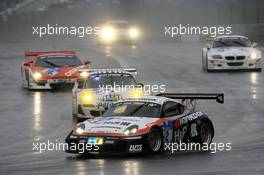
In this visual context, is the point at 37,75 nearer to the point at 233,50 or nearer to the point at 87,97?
the point at 233,50

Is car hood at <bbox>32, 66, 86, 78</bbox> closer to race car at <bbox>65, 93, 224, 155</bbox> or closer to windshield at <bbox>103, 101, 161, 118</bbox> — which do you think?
race car at <bbox>65, 93, 224, 155</bbox>

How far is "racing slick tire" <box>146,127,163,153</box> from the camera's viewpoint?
1603 centimetres

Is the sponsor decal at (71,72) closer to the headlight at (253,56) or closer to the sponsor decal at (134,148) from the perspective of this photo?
the headlight at (253,56)

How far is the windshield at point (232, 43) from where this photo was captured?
119 ft

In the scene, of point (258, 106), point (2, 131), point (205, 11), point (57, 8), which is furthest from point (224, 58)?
point (57, 8)

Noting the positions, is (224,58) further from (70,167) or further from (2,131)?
(70,167)

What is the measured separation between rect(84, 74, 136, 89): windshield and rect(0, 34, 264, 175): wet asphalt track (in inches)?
37.3

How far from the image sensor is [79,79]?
23.3 meters

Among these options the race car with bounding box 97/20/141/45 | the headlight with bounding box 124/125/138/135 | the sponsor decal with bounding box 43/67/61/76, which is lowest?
the headlight with bounding box 124/125/138/135

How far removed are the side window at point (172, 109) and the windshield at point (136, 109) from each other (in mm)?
129

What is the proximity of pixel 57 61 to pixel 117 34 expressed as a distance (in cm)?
2499

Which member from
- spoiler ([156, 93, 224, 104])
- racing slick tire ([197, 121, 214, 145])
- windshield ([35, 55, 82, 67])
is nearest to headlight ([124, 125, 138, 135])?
racing slick tire ([197, 121, 214, 145])

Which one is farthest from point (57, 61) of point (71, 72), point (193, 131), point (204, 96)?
point (193, 131)

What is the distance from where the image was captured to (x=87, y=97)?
22078mm
